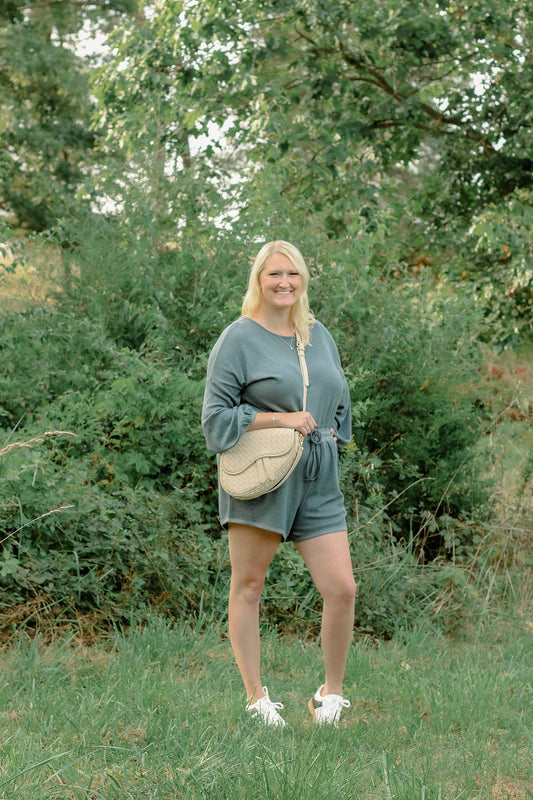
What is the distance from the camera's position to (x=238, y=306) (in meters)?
6.19

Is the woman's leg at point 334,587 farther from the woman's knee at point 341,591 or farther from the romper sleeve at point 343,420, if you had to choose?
the romper sleeve at point 343,420

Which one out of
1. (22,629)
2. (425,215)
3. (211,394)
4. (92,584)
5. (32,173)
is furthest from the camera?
(32,173)

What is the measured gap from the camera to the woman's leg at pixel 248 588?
11.7 ft

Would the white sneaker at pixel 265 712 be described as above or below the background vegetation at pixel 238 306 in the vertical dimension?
below

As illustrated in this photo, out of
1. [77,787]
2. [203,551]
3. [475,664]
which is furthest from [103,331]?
[77,787]

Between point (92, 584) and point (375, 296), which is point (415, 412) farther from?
point (92, 584)

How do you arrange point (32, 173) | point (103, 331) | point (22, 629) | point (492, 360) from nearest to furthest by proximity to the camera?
1. point (22, 629)
2. point (103, 331)
3. point (492, 360)
4. point (32, 173)

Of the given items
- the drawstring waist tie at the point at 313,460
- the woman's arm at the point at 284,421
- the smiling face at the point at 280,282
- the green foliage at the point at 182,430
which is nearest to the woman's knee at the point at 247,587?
the drawstring waist tie at the point at 313,460

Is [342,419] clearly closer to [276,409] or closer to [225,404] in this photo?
[276,409]

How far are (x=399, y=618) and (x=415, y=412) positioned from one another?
1979 mm

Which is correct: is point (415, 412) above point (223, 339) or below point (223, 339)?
below

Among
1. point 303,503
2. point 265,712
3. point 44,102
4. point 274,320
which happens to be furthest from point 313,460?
point 44,102

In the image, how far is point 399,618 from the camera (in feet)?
17.6

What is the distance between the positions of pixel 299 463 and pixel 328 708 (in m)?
1.05
